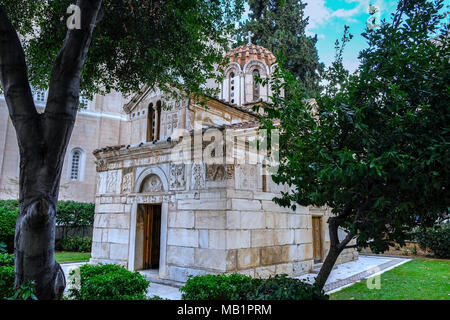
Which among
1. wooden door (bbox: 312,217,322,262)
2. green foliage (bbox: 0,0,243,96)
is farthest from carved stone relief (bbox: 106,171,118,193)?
wooden door (bbox: 312,217,322,262)

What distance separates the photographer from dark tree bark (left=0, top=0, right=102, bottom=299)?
396 cm

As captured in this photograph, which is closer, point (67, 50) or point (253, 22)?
point (67, 50)

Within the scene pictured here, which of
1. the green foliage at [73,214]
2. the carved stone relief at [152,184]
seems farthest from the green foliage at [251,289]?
the green foliage at [73,214]

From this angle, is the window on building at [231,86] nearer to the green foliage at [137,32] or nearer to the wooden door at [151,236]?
the wooden door at [151,236]

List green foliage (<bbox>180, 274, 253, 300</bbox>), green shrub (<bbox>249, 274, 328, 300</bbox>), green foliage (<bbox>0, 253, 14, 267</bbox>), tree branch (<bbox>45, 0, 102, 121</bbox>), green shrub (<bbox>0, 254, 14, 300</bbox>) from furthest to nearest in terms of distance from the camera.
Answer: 1. green foliage (<bbox>0, 253, 14, 267</bbox>)
2. green shrub (<bbox>0, 254, 14, 300</bbox>)
3. tree branch (<bbox>45, 0, 102, 121</bbox>)
4. green foliage (<bbox>180, 274, 253, 300</bbox>)
5. green shrub (<bbox>249, 274, 328, 300</bbox>)

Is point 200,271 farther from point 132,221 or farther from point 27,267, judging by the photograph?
point 27,267

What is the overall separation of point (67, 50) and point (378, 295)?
294 inches

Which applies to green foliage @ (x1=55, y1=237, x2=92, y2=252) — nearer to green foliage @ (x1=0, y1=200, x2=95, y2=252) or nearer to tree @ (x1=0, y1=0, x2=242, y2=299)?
green foliage @ (x1=0, y1=200, x2=95, y2=252)

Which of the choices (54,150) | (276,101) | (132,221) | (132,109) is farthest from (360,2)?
(132,109)

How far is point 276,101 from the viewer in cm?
403

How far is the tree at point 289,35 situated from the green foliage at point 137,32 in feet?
47.4

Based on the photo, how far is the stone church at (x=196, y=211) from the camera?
706 centimetres

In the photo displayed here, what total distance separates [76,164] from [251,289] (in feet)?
68.5

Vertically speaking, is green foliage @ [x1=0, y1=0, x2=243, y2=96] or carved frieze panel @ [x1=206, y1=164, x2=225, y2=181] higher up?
green foliage @ [x1=0, y1=0, x2=243, y2=96]
